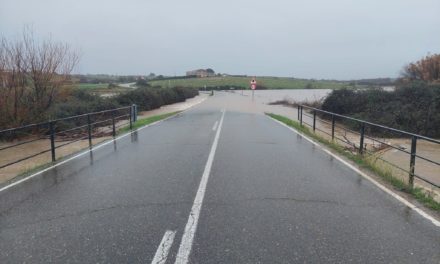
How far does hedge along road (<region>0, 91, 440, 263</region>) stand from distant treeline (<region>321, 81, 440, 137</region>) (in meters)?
18.4

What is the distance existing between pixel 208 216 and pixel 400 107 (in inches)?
1078

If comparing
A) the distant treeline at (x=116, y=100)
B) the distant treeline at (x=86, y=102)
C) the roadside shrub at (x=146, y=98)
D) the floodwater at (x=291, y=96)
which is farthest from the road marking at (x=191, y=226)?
the floodwater at (x=291, y=96)

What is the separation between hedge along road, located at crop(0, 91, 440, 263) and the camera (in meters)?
4.29

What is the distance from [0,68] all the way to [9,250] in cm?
1530

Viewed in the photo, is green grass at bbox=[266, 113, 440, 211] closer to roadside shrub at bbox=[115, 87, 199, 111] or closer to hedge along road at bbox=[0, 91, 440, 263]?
hedge along road at bbox=[0, 91, 440, 263]

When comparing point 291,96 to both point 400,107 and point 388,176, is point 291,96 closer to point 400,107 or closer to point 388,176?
point 400,107

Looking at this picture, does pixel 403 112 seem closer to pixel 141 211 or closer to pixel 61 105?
pixel 61 105

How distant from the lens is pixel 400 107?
2880cm

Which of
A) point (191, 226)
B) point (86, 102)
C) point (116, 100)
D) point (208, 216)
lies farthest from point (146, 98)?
point (191, 226)

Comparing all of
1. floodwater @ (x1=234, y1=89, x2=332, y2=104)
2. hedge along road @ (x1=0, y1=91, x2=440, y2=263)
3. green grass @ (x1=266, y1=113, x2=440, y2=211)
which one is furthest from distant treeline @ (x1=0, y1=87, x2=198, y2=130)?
floodwater @ (x1=234, y1=89, x2=332, y2=104)

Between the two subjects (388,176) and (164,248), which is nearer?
(164,248)

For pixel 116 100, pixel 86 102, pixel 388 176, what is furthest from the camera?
pixel 116 100

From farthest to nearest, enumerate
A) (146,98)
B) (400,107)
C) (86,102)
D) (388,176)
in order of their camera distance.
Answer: (146,98), (400,107), (86,102), (388,176)

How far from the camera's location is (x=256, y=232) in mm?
4883
